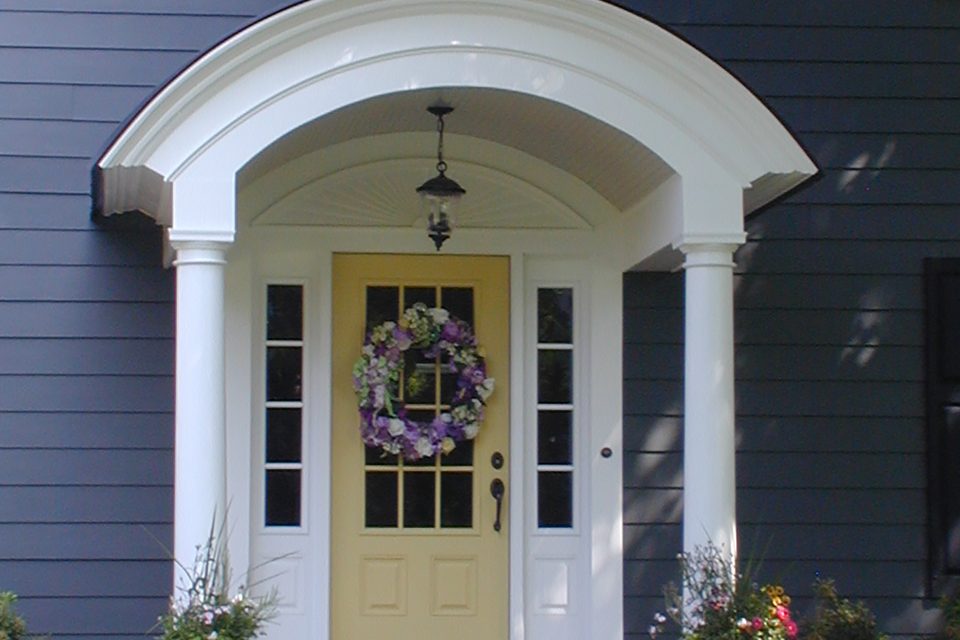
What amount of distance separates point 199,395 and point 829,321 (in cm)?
308

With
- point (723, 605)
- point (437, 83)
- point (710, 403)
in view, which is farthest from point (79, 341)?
point (723, 605)

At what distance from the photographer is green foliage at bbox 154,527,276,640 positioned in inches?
200

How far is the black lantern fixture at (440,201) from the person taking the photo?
20.8ft

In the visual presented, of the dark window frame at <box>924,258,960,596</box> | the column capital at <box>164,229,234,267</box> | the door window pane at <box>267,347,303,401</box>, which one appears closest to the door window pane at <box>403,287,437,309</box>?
the door window pane at <box>267,347,303,401</box>

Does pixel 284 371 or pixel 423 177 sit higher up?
pixel 423 177

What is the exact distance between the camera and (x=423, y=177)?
6.77 m

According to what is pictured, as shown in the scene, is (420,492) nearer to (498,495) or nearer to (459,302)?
(498,495)

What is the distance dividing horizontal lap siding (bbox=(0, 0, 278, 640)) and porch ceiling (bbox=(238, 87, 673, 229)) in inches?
26.5

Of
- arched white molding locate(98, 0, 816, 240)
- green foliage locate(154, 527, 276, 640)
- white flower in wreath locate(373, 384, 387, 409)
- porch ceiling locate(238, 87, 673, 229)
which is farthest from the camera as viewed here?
white flower in wreath locate(373, 384, 387, 409)

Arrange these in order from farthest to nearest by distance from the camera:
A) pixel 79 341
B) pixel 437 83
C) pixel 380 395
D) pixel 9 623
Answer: pixel 380 395 → pixel 79 341 → pixel 9 623 → pixel 437 83

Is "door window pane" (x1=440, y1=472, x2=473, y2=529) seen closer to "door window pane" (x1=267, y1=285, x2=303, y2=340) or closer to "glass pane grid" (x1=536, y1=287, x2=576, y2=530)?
"glass pane grid" (x1=536, y1=287, x2=576, y2=530)

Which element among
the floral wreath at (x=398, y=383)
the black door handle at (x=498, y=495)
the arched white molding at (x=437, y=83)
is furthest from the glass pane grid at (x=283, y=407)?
the arched white molding at (x=437, y=83)

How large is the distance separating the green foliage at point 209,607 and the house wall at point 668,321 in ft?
4.07

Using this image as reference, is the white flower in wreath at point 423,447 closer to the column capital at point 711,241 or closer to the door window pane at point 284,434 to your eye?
the door window pane at point 284,434
